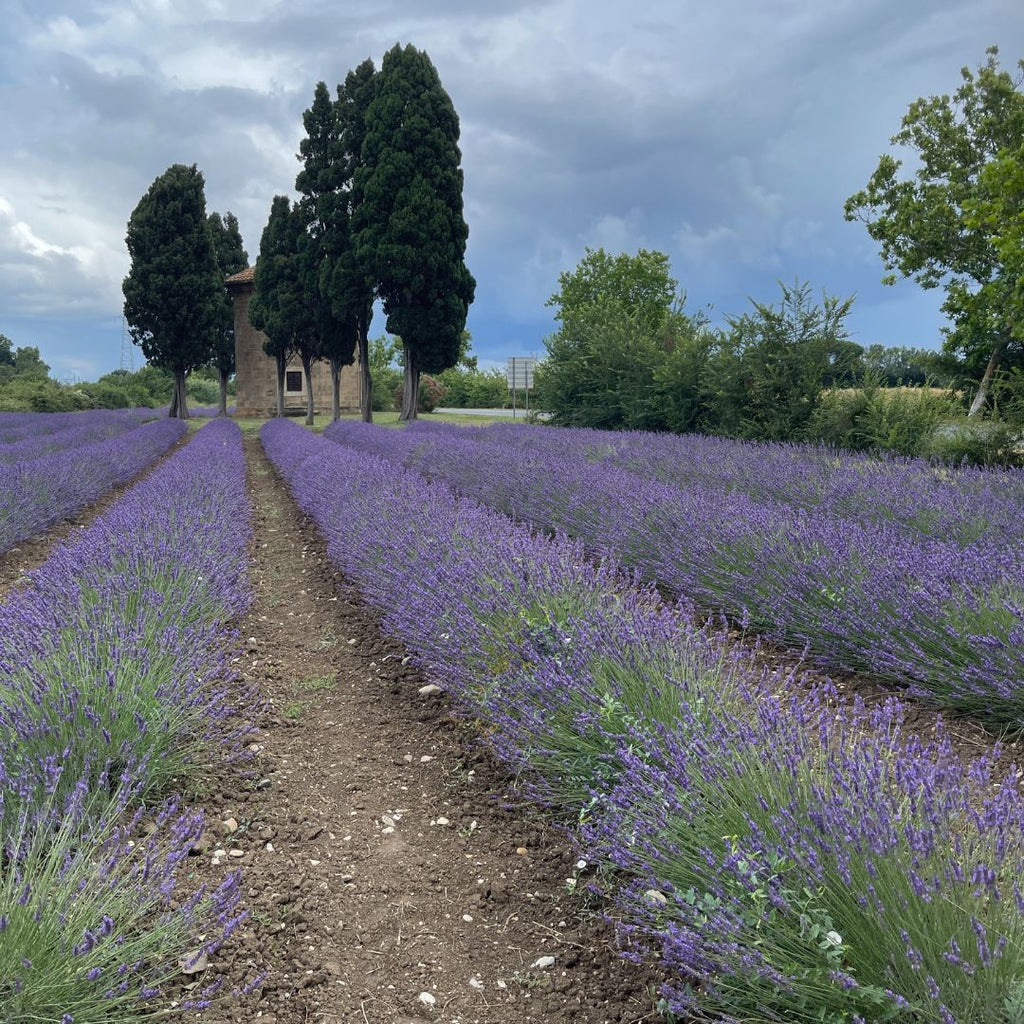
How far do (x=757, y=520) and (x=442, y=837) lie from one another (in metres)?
3.06

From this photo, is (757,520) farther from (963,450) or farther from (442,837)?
(963,450)

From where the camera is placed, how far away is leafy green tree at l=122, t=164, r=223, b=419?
28.9 m

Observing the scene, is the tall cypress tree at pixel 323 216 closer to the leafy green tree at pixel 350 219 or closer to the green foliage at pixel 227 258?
the leafy green tree at pixel 350 219

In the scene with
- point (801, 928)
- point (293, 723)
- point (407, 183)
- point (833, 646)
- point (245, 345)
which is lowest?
point (293, 723)

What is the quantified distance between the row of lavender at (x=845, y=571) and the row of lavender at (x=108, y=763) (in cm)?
241

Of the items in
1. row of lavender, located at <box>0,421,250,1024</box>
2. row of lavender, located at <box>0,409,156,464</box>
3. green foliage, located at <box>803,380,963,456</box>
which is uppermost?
green foliage, located at <box>803,380,963,456</box>

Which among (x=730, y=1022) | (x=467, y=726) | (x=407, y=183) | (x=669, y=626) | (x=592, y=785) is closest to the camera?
(x=730, y=1022)

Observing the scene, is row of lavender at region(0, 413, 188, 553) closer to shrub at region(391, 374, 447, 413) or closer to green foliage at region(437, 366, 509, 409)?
shrub at region(391, 374, 447, 413)

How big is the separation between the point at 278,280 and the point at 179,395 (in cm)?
747

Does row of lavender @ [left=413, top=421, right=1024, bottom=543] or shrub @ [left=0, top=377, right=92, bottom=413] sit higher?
shrub @ [left=0, top=377, right=92, bottom=413]

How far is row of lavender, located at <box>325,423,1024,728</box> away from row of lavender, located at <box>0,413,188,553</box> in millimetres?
4709

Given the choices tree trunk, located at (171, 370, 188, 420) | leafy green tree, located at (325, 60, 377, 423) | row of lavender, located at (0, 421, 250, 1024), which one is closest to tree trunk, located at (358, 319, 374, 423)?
leafy green tree, located at (325, 60, 377, 423)

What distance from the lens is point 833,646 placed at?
12.2ft

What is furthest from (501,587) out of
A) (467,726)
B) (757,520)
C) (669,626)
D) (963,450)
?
(963,450)
